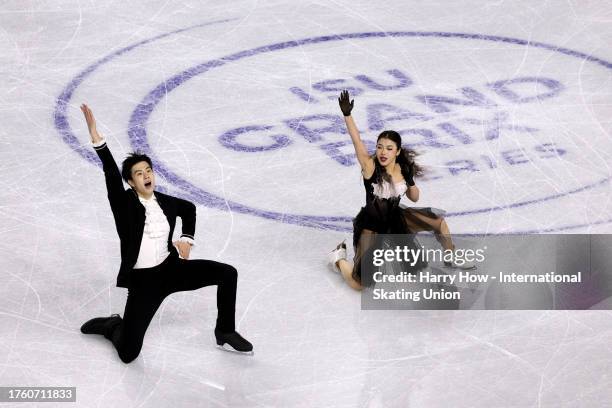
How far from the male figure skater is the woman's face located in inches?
42.0

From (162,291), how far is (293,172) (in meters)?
2.28

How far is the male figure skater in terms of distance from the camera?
20.5ft

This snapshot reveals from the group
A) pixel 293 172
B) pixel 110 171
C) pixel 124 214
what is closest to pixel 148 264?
pixel 124 214

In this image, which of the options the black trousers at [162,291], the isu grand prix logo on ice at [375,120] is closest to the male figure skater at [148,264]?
the black trousers at [162,291]

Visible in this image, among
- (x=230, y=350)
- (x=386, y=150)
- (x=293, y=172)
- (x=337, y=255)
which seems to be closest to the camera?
(x=230, y=350)

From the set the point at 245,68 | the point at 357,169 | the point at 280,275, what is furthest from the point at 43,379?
the point at 245,68

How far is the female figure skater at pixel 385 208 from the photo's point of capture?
22.6 ft

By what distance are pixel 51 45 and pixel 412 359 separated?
205 inches

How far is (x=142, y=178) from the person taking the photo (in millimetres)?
6301

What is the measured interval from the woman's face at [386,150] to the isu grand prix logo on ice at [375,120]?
0.98 meters

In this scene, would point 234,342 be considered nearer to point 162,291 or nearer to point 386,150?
point 162,291

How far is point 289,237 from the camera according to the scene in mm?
7609

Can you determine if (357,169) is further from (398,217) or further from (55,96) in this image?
(55,96)

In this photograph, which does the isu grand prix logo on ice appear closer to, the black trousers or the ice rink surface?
the ice rink surface
